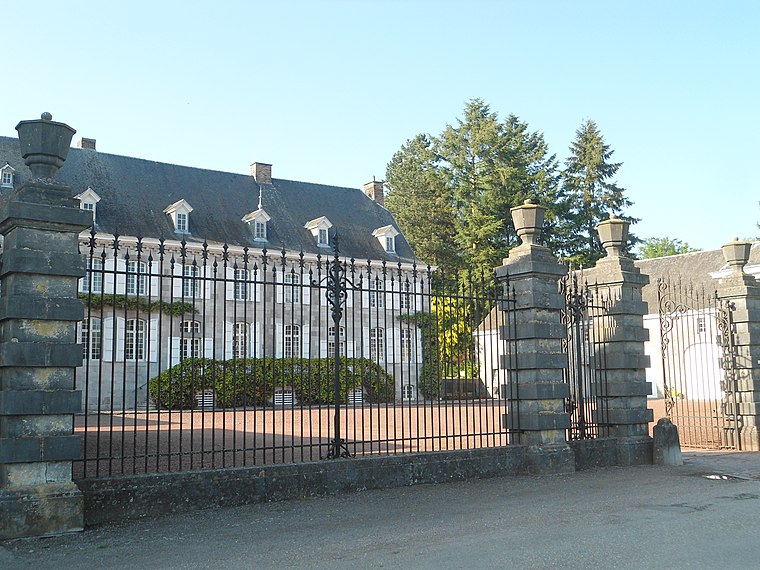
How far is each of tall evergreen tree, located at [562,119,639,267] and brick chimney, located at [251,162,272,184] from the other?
59.8ft

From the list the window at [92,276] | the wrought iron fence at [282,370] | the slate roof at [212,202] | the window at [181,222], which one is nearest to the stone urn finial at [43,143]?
the wrought iron fence at [282,370]

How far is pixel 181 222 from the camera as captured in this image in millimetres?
32719

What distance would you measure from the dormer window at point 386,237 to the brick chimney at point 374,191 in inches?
133

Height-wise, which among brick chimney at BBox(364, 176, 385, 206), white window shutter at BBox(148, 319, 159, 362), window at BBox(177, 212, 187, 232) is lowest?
white window shutter at BBox(148, 319, 159, 362)

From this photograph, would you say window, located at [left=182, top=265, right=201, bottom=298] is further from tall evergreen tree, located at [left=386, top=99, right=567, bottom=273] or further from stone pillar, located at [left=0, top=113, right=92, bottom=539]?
tall evergreen tree, located at [left=386, top=99, right=567, bottom=273]

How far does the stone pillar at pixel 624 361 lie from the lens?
1129cm

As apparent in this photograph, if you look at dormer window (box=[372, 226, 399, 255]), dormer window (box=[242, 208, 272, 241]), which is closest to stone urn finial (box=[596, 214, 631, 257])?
dormer window (box=[242, 208, 272, 241])

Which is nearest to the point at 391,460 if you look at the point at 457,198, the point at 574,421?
the point at 574,421

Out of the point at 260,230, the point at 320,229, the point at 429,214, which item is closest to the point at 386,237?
the point at 320,229

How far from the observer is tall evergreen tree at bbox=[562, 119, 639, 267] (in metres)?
44.8

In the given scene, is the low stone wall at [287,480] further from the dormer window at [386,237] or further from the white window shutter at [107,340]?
the dormer window at [386,237]

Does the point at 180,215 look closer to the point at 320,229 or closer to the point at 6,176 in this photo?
the point at 6,176

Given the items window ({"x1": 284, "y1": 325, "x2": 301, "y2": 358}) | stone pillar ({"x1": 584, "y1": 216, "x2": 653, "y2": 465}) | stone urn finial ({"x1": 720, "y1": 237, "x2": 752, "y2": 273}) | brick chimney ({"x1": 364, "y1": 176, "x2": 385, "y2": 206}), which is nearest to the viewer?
window ({"x1": 284, "y1": 325, "x2": 301, "y2": 358})

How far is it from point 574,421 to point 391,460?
3579 millimetres
